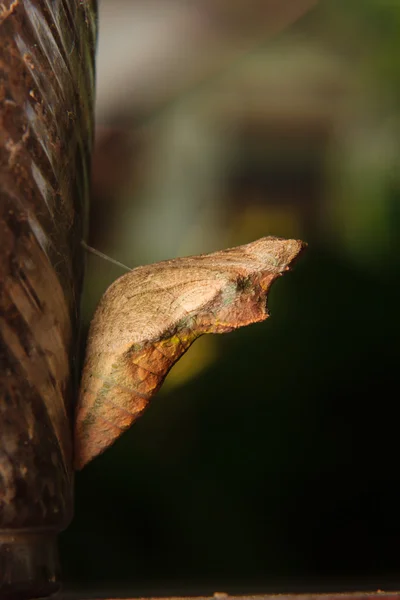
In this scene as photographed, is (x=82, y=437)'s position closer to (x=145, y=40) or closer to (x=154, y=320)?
(x=154, y=320)

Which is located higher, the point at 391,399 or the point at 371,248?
the point at 371,248

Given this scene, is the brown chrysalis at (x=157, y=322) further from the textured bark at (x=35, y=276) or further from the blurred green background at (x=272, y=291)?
the blurred green background at (x=272, y=291)

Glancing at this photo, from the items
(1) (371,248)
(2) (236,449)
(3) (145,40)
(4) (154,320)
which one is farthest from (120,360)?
(3) (145,40)

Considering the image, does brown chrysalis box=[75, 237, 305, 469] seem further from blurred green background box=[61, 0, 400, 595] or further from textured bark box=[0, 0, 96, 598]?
blurred green background box=[61, 0, 400, 595]

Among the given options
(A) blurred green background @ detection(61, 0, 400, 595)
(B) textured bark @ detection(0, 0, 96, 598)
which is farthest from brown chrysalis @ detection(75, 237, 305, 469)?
(A) blurred green background @ detection(61, 0, 400, 595)

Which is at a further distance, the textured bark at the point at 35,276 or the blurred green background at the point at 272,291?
the blurred green background at the point at 272,291

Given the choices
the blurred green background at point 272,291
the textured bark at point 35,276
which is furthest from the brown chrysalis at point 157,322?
the blurred green background at point 272,291
